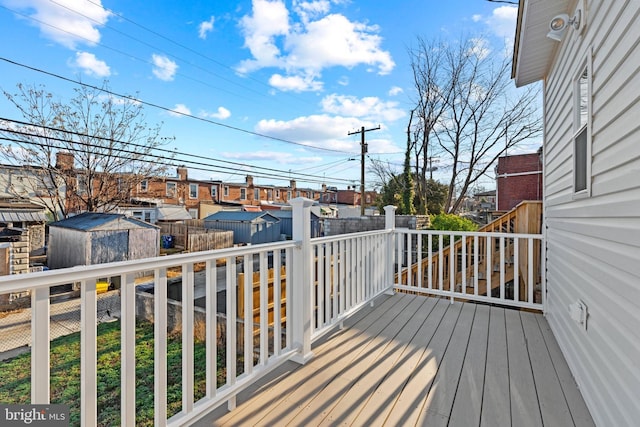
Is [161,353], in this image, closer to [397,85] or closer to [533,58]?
[533,58]

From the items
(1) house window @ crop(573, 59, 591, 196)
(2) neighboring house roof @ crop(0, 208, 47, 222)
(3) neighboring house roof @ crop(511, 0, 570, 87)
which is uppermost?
(3) neighboring house roof @ crop(511, 0, 570, 87)

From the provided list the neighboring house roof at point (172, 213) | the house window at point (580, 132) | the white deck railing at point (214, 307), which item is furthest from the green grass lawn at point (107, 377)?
the neighboring house roof at point (172, 213)

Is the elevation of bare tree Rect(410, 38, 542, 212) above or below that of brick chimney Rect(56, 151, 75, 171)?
above

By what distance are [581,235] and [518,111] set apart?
10.0 m

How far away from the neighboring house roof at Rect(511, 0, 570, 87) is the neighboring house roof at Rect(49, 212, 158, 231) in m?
11.1

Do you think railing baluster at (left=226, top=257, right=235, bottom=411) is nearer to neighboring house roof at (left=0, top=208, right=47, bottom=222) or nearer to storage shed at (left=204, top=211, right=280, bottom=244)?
neighboring house roof at (left=0, top=208, right=47, bottom=222)

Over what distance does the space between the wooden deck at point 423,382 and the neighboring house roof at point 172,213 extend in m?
19.3

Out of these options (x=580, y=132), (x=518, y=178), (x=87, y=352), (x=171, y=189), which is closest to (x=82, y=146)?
(x=87, y=352)

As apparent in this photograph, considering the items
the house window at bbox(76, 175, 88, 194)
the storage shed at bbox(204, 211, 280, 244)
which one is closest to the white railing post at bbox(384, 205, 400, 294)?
the house window at bbox(76, 175, 88, 194)

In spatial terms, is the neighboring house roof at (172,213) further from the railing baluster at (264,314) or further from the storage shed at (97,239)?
the railing baluster at (264,314)

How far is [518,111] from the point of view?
32.4 feet

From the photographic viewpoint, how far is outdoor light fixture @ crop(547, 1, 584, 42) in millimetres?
A: 2010

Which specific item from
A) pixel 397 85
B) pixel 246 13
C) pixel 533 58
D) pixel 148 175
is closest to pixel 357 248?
pixel 533 58

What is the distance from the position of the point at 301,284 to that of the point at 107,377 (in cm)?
296
